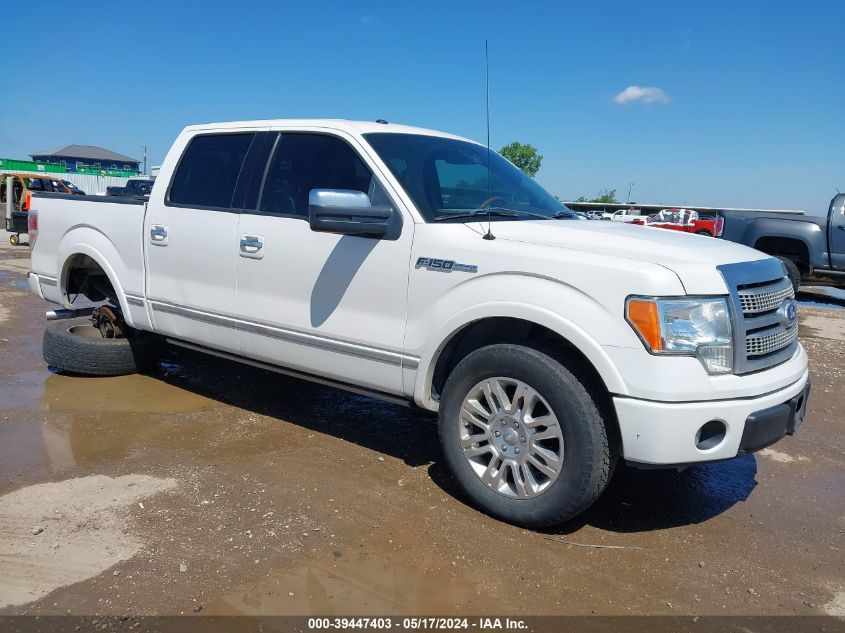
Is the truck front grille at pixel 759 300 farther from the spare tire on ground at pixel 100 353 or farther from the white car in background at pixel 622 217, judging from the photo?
the white car in background at pixel 622 217

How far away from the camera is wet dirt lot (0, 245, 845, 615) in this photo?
9.25 feet

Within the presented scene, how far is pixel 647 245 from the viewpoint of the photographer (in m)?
3.36

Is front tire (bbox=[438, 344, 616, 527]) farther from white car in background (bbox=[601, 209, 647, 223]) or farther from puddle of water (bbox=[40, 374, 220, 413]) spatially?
white car in background (bbox=[601, 209, 647, 223])

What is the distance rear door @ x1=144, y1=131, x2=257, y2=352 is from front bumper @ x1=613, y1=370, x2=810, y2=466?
2671 millimetres

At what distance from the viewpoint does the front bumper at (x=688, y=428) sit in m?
2.97

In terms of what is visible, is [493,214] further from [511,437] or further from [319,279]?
[511,437]

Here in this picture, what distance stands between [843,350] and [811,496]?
476 cm

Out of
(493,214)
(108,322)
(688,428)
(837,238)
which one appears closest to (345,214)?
(493,214)

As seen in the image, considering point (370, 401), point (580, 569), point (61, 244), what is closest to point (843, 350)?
point (370, 401)

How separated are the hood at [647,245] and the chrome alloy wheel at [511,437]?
757 millimetres

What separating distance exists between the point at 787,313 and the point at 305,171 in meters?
2.90

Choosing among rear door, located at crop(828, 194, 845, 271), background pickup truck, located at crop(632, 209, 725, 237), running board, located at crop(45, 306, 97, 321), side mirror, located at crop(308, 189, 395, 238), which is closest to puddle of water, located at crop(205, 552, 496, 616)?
side mirror, located at crop(308, 189, 395, 238)

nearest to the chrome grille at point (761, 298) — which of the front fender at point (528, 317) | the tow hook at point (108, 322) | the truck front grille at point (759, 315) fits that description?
the truck front grille at point (759, 315)

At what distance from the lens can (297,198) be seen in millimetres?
4363
